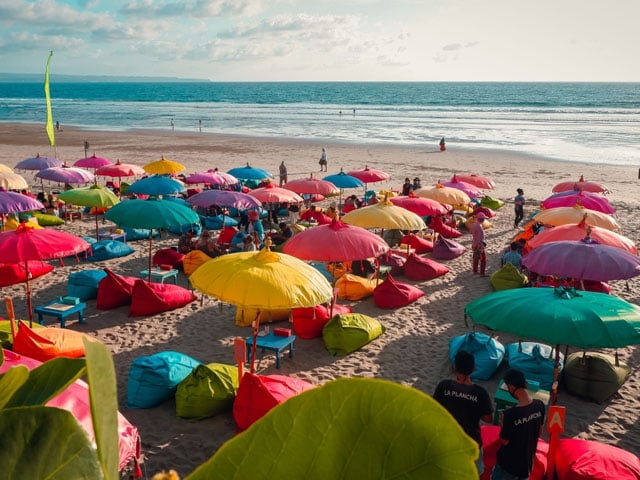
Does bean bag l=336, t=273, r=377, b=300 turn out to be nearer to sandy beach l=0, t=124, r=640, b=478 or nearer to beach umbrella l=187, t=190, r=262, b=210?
sandy beach l=0, t=124, r=640, b=478

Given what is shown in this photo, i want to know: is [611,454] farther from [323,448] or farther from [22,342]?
[22,342]

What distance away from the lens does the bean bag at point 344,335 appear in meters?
8.56

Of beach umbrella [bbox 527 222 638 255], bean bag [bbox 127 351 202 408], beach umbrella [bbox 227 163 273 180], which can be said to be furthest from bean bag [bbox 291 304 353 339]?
→ beach umbrella [bbox 227 163 273 180]

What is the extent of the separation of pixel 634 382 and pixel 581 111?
2918 inches

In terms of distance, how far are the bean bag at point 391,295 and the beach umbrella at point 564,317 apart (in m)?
4.38

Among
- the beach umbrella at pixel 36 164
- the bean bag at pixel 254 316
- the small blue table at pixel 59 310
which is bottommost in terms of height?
the bean bag at pixel 254 316

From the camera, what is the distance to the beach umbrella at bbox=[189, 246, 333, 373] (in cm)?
626

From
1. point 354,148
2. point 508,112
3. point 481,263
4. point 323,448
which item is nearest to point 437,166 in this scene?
point 354,148

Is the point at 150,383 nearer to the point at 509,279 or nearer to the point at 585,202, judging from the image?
the point at 509,279

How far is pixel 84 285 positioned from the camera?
1034 cm

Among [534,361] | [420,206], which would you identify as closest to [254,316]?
[534,361]

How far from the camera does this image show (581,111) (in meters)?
72.2

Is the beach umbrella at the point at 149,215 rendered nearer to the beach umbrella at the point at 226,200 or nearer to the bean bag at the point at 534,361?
the beach umbrella at the point at 226,200

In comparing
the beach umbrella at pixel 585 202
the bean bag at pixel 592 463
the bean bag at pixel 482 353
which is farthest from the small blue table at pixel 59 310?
the beach umbrella at pixel 585 202
